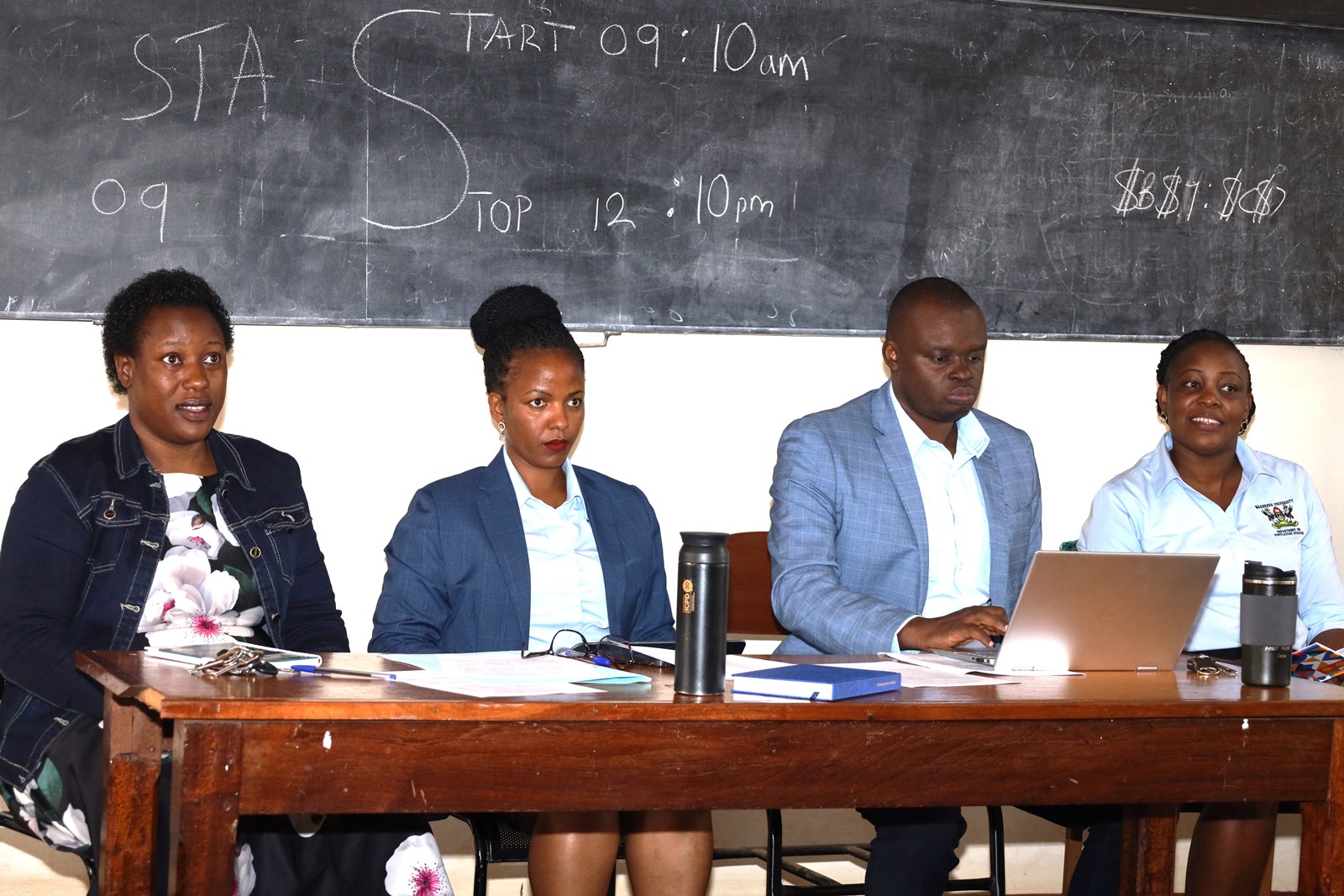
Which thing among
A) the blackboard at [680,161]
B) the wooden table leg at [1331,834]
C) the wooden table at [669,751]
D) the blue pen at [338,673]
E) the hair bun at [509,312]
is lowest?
the wooden table leg at [1331,834]

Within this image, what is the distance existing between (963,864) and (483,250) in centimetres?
224

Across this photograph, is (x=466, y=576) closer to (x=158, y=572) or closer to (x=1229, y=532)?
(x=158, y=572)

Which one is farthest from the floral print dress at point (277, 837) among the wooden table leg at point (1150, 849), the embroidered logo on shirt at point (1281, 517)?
the embroidered logo on shirt at point (1281, 517)

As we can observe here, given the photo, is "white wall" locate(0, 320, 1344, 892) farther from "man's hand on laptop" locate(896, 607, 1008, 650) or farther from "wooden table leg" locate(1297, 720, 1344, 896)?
"wooden table leg" locate(1297, 720, 1344, 896)

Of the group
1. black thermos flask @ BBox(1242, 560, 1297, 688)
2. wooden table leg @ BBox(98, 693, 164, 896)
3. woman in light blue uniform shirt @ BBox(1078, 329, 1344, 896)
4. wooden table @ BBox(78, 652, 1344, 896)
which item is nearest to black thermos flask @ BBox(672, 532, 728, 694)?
wooden table @ BBox(78, 652, 1344, 896)

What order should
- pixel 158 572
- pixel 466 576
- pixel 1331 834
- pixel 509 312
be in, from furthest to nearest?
1. pixel 509 312
2. pixel 466 576
3. pixel 158 572
4. pixel 1331 834

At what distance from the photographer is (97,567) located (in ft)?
8.31

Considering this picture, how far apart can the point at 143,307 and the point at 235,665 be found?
3.74 feet

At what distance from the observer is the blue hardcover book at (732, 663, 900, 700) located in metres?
1.95

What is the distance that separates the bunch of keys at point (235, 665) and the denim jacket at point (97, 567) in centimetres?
53

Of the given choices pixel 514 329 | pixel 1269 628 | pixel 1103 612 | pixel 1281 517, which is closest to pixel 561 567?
pixel 514 329

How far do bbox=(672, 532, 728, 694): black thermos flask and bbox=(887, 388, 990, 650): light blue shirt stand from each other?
109 centimetres

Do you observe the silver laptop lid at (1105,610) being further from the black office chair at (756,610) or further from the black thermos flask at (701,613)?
the black office chair at (756,610)

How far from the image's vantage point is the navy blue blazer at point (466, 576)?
2746 millimetres
